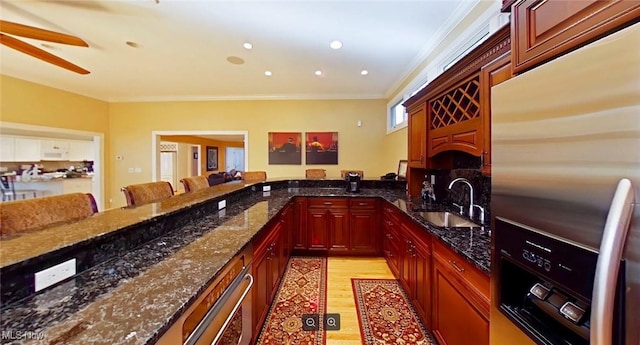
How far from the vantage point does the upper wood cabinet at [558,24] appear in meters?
0.66

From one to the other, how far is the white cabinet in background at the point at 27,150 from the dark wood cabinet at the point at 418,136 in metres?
10.2

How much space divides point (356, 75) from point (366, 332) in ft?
14.4

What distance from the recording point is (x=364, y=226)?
12.5 feet

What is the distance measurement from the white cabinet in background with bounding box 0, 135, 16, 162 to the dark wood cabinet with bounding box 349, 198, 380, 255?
9.40 meters

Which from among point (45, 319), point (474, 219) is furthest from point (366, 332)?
point (45, 319)

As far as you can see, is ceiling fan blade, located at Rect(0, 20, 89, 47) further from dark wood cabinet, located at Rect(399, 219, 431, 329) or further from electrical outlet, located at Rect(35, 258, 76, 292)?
dark wood cabinet, located at Rect(399, 219, 431, 329)

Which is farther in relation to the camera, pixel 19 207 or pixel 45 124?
pixel 45 124

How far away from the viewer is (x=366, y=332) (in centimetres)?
221

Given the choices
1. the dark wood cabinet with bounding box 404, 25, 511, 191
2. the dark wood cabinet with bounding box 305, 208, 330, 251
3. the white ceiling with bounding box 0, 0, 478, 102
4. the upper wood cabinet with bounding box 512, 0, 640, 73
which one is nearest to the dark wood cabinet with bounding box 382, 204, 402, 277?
the dark wood cabinet with bounding box 404, 25, 511, 191

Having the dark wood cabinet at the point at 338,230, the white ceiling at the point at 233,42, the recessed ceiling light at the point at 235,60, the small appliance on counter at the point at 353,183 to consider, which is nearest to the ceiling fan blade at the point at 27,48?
the white ceiling at the point at 233,42

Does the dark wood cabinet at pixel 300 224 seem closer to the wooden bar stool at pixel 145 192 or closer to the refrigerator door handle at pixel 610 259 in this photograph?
the wooden bar stool at pixel 145 192

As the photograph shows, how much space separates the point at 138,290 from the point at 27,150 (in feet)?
33.0

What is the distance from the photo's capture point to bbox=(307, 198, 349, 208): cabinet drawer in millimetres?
3830

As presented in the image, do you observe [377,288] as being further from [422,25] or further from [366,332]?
[422,25]
